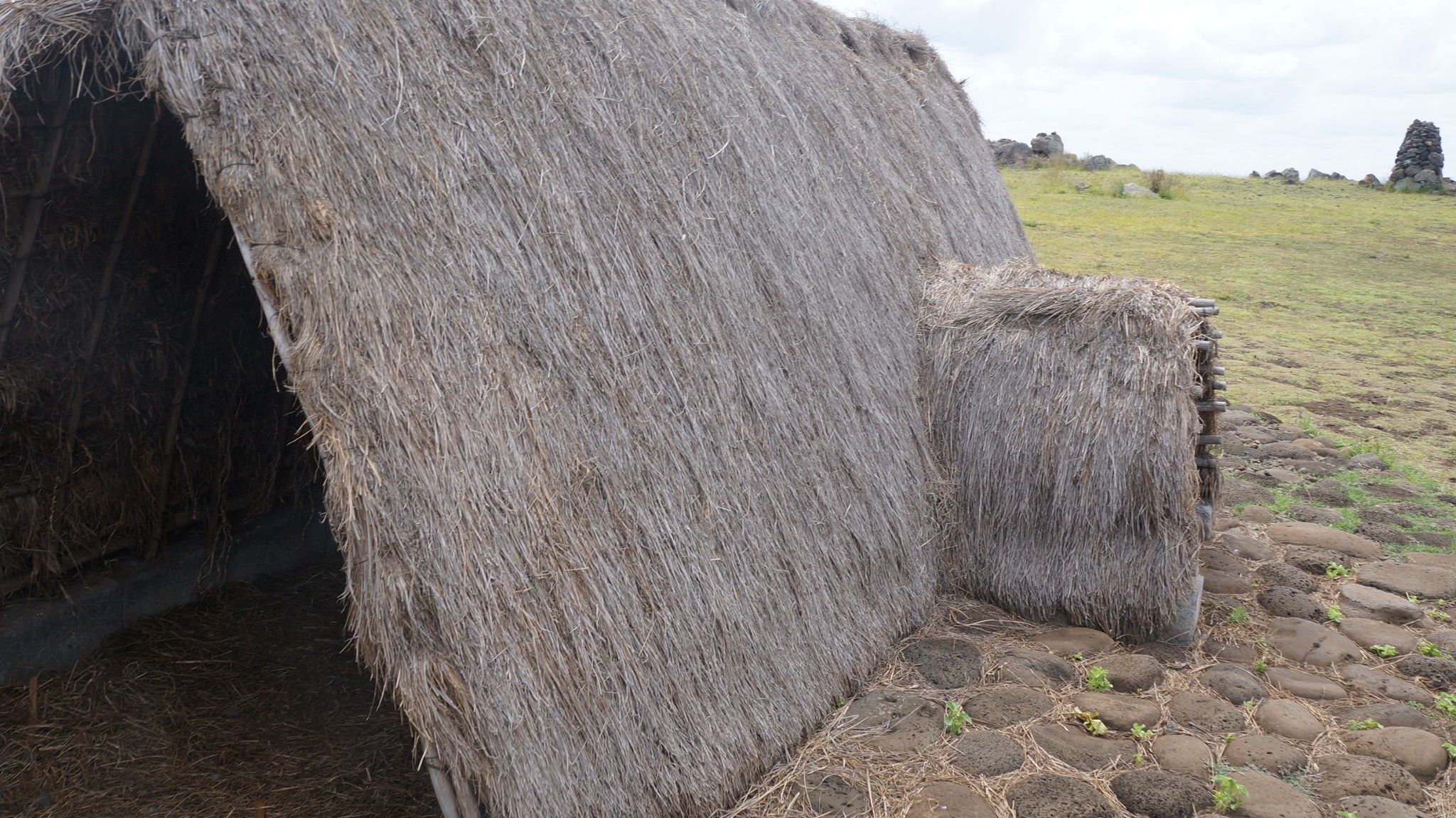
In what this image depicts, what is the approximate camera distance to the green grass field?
30.6 feet

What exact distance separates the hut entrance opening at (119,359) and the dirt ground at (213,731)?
0.48m

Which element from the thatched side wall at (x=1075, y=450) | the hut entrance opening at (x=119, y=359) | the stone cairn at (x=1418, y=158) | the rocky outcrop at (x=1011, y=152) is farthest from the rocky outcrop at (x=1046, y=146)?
the hut entrance opening at (x=119, y=359)

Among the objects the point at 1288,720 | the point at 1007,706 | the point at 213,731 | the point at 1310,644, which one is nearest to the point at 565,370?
the point at 213,731

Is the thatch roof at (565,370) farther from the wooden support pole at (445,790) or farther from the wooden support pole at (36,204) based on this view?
the wooden support pole at (36,204)

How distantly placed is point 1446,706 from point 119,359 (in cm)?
625

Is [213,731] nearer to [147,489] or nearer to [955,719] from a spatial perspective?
[147,489]

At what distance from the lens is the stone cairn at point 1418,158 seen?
27578 mm

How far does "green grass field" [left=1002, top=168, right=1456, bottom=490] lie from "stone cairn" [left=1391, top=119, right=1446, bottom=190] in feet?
3.10

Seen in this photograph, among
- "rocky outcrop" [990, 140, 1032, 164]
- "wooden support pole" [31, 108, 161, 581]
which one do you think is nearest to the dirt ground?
"wooden support pole" [31, 108, 161, 581]

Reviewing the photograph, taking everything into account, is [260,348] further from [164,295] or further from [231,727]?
[231,727]

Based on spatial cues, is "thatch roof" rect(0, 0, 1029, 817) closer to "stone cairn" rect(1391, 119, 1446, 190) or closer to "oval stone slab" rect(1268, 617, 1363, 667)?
"oval stone slab" rect(1268, 617, 1363, 667)

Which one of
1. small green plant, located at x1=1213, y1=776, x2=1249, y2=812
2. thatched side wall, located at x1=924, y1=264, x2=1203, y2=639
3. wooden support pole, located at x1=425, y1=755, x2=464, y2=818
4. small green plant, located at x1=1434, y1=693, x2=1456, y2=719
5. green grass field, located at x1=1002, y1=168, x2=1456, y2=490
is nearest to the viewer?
wooden support pole, located at x1=425, y1=755, x2=464, y2=818

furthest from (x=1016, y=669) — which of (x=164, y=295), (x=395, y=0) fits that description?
(x=164, y=295)

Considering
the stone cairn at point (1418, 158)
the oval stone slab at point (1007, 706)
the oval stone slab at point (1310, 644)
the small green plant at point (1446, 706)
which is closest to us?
the oval stone slab at point (1007, 706)
